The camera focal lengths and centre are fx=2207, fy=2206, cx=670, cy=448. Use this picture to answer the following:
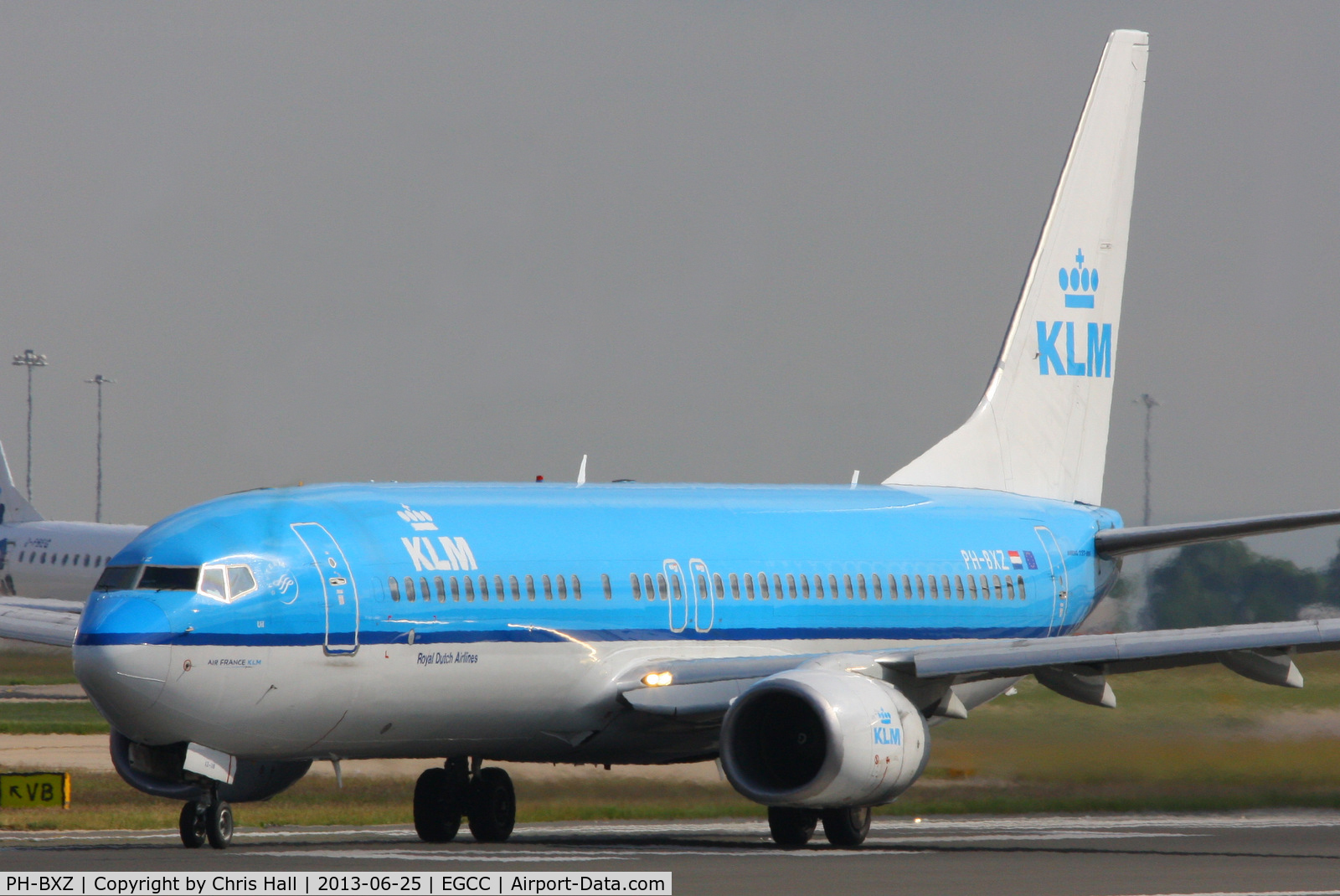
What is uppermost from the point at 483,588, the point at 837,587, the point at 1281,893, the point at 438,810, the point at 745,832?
the point at 483,588

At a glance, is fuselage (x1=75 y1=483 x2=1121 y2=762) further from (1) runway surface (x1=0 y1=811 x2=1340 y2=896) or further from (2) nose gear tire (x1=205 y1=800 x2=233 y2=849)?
(1) runway surface (x1=0 y1=811 x2=1340 y2=896)

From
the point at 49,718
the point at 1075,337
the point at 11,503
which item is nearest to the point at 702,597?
the point at 1075,337

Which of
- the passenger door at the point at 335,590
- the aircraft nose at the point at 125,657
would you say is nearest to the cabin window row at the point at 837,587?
the passenger door at the point at 335,590

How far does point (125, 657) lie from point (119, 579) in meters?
1.11

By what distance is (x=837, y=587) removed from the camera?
28.1 metres

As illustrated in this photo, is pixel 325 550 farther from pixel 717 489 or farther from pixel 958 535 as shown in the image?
pixel 958 535

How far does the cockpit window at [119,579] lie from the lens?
70.2 ft

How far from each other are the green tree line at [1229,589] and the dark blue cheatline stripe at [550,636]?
34.2ft

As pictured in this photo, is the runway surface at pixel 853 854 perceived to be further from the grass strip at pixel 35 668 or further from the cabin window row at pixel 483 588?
the grass strip at pixel 35 668

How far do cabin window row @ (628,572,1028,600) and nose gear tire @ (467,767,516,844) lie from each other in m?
3.10

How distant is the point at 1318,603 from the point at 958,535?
1411cm

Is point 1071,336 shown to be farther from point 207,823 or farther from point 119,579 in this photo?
point 119,579

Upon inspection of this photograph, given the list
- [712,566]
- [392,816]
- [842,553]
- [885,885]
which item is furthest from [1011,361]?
[885,885]

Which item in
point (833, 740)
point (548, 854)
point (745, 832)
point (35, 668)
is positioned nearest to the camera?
point (833, 740)
